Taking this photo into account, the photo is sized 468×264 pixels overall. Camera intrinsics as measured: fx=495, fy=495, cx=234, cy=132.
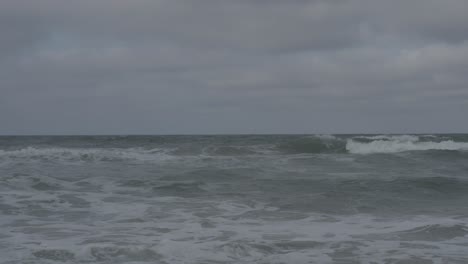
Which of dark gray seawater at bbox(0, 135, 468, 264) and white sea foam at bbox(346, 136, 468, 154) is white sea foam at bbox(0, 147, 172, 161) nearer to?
dark gray seawater at bbox(0, 135, 468, 264)

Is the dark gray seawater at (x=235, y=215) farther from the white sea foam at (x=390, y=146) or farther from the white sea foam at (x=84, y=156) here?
the white sea foam at (x=390, y=146)

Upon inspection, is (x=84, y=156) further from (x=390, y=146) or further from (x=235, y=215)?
(x=390, y=146)

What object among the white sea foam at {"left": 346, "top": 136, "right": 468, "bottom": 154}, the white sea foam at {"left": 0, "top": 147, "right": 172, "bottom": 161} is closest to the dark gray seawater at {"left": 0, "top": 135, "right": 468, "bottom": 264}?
the white sea foam at {"left": 0, "top": 147, "right": 172, "bottom": 161}

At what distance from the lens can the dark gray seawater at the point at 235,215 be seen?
5.75 meters

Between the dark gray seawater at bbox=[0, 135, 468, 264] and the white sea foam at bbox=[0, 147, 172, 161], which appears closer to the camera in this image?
the dark gray seawater at bbox=[0, 135, 468, 264]

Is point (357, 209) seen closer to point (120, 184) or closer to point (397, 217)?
point (397, 217)

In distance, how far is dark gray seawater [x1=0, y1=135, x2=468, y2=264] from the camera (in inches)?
227

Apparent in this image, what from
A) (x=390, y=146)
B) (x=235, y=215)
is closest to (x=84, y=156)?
(x=235, y=215)

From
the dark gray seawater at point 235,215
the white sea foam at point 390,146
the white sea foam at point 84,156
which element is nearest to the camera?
the dark gray seawater at point 235,215

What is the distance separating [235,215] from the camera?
8312 millimetres

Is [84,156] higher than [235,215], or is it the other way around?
[84,156]

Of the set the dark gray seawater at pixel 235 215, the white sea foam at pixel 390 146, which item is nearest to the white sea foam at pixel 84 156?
the dark gray seawater at pixel 235 215

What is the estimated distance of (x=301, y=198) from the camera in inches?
398

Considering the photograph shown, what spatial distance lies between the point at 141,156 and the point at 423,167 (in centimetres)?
1152
